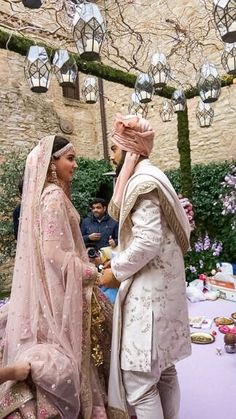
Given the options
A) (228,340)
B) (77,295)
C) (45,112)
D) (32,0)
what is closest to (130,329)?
(77,295)

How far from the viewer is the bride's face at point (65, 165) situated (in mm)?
1639

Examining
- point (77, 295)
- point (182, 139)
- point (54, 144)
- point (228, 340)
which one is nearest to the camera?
point (77, 295)

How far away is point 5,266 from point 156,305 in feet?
16.7

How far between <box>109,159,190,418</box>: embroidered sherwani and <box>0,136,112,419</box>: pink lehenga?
16 cm

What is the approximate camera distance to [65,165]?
1.65 meters

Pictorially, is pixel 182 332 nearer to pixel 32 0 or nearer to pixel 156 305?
pixel 156 305

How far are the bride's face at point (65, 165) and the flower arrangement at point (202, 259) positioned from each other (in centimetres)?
315

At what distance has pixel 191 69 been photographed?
6.14 m

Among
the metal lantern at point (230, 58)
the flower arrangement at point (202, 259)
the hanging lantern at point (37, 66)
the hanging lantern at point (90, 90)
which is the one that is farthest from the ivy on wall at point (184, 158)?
the hanging lantern at point (37, 66)

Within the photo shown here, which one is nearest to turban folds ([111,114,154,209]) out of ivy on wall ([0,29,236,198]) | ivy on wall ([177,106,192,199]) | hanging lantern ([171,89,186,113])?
ivy on wall ([0,29,236,198])

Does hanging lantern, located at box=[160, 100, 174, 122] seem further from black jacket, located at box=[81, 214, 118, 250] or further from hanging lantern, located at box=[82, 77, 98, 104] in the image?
black jacket, located at box=[81, 214, 118, 250]

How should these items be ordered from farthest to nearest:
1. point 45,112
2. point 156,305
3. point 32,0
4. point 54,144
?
1. point 45,112
2. point 32,0
3. point 54,144
4. point 156,305

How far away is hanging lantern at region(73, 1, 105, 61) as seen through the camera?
2180 mm

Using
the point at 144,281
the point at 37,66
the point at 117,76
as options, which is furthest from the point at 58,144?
the point at 117,76
